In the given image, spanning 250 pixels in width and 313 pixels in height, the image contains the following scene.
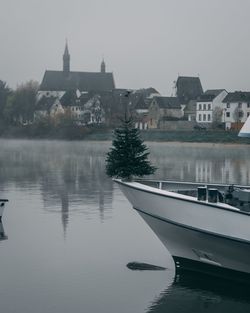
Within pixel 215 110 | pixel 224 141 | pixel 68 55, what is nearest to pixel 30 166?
pixel 224 141

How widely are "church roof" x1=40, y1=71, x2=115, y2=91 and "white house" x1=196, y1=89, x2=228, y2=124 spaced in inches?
2121

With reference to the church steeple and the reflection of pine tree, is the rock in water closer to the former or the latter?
the reflection of pine tree

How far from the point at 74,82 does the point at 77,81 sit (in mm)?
776

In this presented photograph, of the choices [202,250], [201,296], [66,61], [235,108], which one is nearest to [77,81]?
[66,61]

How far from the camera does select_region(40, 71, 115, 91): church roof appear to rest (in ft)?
561

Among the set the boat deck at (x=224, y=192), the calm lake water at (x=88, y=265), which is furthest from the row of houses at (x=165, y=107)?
the boat deck at (x=224, y=192)

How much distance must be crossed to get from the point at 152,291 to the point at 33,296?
2492 mm

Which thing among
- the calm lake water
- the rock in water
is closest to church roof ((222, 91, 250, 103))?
the calm lake water

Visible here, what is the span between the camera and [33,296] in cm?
1436

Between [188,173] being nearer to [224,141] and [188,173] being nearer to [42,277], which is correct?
[42,277]

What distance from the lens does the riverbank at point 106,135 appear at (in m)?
91.6

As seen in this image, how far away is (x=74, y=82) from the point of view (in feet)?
569

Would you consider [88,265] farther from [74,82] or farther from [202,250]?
[74,82]

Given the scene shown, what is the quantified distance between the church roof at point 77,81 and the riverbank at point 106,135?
1675 inches
